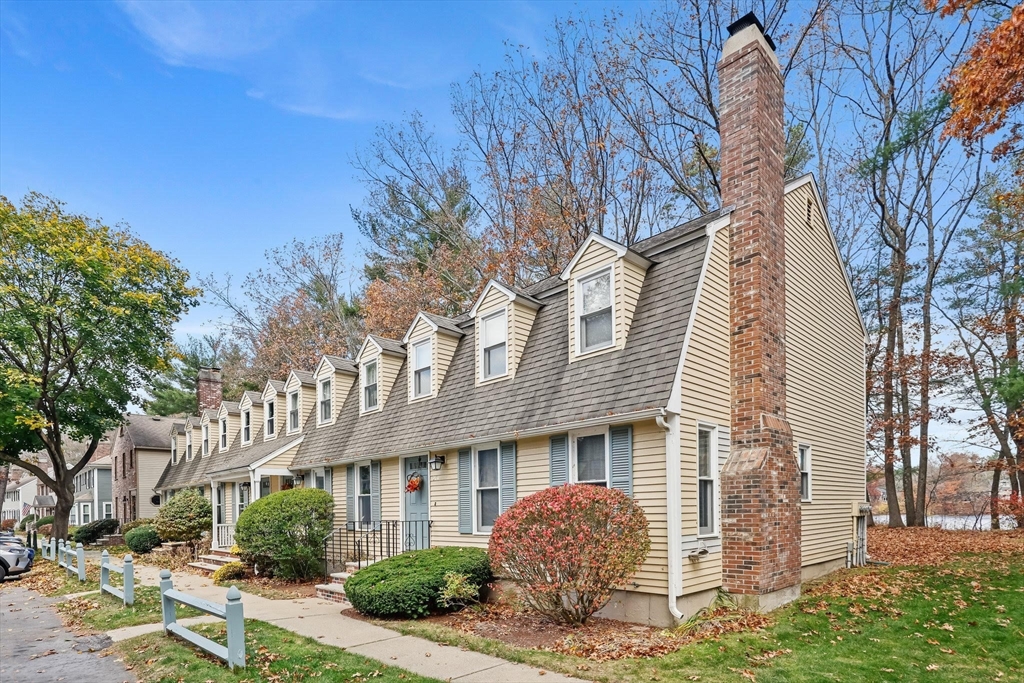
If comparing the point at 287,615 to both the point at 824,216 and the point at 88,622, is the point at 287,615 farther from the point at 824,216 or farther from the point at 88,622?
the point at 824,216

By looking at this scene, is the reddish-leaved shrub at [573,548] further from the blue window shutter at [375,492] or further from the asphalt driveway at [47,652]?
the blue window shutter at [375,492]

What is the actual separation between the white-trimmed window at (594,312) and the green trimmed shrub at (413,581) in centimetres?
393

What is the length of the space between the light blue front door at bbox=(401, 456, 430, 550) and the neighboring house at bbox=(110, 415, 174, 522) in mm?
23634

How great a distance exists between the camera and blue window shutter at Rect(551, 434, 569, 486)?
9812 mm

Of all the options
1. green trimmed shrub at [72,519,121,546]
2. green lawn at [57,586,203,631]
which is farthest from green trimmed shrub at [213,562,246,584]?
green trimmed shrub at [72,519,121,546]

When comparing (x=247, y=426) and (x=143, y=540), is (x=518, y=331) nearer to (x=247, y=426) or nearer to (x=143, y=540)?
(x=247, y=426)

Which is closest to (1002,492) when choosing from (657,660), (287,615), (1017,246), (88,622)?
(1017,246)

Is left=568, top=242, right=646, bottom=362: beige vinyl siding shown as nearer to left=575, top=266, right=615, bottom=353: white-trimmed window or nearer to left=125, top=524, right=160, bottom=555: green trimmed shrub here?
left=575, top=266, right=615, bottom=353: white-trimmed window

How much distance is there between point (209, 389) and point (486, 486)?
23.0m

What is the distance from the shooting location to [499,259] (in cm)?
2350

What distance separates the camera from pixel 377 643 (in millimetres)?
7988

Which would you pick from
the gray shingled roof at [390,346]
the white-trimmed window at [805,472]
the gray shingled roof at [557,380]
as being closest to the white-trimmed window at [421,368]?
the gray shingled roof at [557,380]

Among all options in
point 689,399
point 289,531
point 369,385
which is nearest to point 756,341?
point 689,399

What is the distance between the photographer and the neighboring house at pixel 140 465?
3164cm
